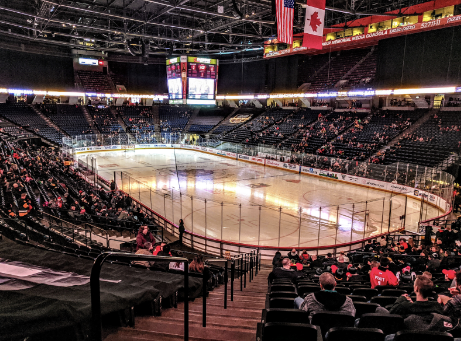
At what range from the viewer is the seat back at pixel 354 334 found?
102 inches

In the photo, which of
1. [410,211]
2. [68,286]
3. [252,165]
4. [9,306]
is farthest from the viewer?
[252,165]

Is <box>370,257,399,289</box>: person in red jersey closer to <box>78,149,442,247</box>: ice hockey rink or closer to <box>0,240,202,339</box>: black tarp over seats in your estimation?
<box>0,240,202,339</box>: black tarp over seats

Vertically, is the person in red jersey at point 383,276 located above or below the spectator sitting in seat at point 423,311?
below

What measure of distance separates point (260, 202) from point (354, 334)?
720 inches

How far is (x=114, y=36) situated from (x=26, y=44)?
42.6 ft

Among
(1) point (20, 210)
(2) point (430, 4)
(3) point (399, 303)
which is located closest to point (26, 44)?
(1) point (20, 210)

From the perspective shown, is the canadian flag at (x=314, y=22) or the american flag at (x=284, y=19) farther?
the canadian flag at (x=314, y=22)

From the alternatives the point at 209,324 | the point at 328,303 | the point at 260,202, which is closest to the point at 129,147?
the point at 260,202

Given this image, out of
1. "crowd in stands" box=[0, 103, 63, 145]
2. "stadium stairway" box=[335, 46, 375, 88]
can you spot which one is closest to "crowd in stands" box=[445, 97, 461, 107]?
"stadium stairway" box=[335, 46, 375, 88]

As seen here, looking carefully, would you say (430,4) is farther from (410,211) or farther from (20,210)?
(20,210)

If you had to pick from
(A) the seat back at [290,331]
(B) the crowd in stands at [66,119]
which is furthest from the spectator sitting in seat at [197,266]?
(B) the crowd in stands at [66,119]

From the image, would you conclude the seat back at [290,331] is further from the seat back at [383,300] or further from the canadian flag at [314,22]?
the canadian flag at [314,22]

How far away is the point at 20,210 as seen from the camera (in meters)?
10.0

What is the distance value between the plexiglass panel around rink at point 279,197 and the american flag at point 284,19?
286 inches
